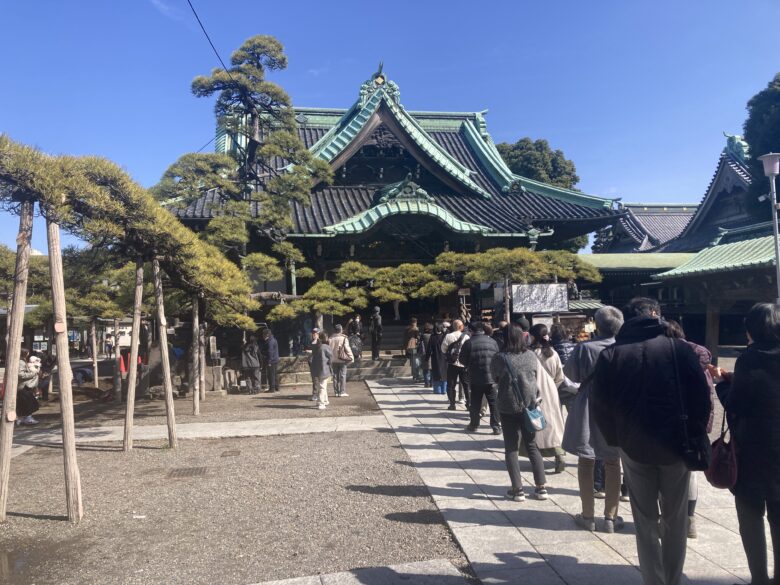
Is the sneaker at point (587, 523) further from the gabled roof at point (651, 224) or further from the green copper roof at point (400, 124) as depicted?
the gabled roof at point (651, 224)

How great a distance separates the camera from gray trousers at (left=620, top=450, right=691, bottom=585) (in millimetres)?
2994

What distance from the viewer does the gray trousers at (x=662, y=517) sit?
299cm

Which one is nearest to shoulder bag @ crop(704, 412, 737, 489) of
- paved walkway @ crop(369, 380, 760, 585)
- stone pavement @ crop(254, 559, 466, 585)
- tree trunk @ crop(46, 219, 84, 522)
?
paved walkway @ crop(369, 380, 760, 585)

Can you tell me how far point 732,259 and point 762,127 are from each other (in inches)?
424

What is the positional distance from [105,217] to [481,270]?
31.7ft

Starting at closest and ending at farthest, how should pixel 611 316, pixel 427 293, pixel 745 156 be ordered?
pixel 611 316 < pixel 427 293 < pixel 745 156

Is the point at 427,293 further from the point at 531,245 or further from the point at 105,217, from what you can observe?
the point at 105,217

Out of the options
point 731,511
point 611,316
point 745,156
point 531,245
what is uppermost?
point 745,156

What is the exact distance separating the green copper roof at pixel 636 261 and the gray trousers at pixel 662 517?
55.4ft

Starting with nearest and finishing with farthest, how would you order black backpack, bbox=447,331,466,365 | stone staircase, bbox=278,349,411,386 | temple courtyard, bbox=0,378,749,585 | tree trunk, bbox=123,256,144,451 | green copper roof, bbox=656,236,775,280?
temple courtyard, bbox=0,378,749,585
tree trunk, bbox=123,256,144,451
black backpack, bbox=447,331,466,365
green copper roof, bbox=656,236,775,280
stone staircase, bbox=278,349,411,386

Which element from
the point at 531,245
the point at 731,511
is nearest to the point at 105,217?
the point at 731,511

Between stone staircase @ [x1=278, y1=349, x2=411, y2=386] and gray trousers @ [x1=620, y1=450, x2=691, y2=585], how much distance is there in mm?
12859

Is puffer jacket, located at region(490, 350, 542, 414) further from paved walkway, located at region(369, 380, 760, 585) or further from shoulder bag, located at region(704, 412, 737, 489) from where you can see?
shoulder bag, located at region(704, 412, 737, 489)

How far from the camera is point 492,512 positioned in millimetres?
4938
